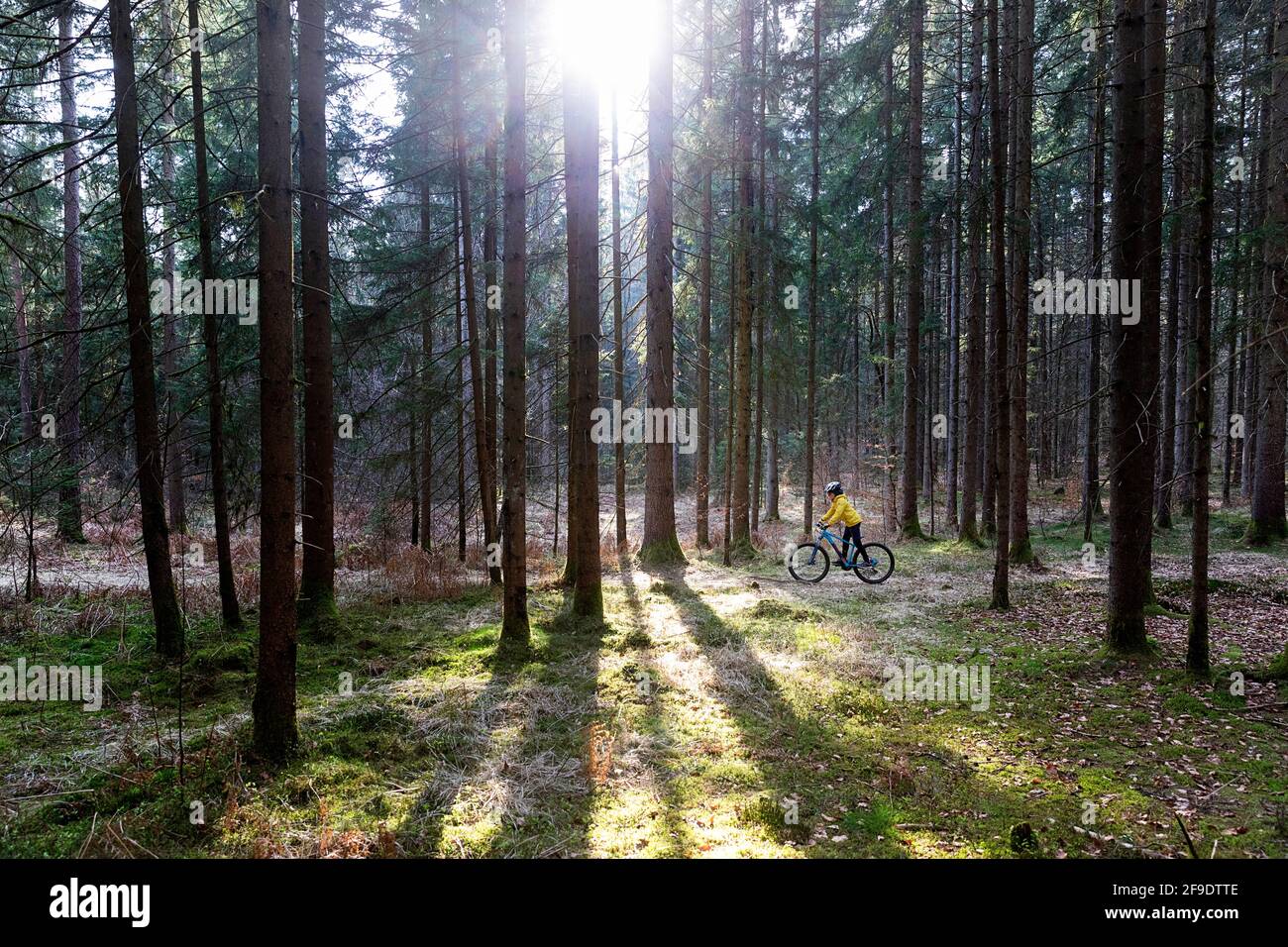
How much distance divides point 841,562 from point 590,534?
19.4 ft

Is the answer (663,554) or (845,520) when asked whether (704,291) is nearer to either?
(663,554)

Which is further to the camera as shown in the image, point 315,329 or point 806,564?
point 806,564

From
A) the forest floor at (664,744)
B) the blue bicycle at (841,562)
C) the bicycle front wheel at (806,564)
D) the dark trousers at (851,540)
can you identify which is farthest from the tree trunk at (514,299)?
the dark trousers at (851,540)

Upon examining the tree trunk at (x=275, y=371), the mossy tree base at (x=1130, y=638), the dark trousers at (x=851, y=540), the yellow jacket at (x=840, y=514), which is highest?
the tree trunk at (x=275, y=371)

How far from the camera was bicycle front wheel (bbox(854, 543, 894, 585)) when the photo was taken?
12.8 meters

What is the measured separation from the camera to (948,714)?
6.52 m

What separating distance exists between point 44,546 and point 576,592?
1391cm

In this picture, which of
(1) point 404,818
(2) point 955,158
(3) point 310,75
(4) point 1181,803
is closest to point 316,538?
(1) point 404,818

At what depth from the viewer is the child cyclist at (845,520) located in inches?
488

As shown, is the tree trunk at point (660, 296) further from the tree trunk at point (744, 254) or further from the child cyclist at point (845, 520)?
the child cyclist at point (845, 520)

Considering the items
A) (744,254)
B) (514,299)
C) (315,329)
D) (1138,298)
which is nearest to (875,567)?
(1138,298)

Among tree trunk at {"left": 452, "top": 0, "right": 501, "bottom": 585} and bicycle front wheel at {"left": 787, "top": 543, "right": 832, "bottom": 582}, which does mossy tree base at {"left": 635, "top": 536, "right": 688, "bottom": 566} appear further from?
tree trunk at {"left": 452, "top": 0, "right": 501, "bottom": 585}

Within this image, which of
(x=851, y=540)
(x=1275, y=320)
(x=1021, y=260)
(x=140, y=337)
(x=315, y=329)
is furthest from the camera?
(x=851, y=540)

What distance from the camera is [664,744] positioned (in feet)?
19.1
